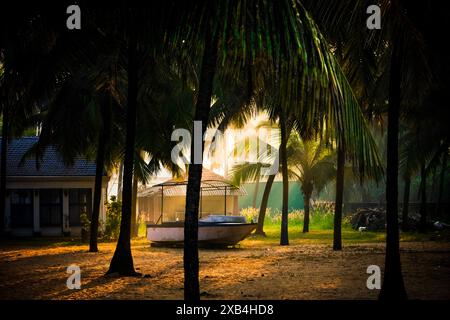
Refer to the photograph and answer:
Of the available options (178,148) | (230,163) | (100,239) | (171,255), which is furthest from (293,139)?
(171,255)

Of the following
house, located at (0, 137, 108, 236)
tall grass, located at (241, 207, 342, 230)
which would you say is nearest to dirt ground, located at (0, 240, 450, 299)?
house, located at (0, 137, 108, 236)

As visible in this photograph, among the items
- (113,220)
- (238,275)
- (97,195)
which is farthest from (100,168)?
(238,275)

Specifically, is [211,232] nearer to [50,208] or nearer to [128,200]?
[128,200]

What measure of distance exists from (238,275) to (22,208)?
57.6 ft

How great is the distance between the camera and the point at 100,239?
77.9 ft

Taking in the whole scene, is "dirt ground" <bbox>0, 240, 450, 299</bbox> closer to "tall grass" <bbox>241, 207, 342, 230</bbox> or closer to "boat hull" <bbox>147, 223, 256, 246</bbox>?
"boat hull" <bbox>147, 223, 256, 246</bbox>

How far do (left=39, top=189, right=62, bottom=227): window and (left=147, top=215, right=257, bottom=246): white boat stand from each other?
8.11m

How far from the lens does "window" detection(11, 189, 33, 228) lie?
2545 cm

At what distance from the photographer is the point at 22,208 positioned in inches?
1005

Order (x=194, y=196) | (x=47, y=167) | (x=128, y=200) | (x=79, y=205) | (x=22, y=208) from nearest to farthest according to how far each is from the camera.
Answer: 1. (x=194, y=196)
2. (x=128, y=200)
3. (x=22, y=208)
4. (x=47, y=167)
5. (x=79, y=205)

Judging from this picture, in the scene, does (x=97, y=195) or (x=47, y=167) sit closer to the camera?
(x=97, y=195)

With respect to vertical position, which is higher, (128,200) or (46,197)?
(128,200)
